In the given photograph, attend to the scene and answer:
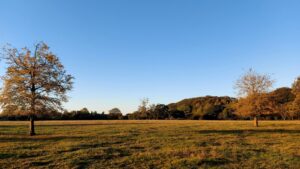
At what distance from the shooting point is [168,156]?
1431 cm

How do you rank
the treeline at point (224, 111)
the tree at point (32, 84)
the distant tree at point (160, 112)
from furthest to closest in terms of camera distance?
the distant tree at point (160, 112) < the treeline at point (224, 111) < the tree at point (32, 84)

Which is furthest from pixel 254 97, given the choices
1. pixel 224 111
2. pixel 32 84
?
pixel 224 111

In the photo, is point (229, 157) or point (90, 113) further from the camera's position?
point (90, 113)

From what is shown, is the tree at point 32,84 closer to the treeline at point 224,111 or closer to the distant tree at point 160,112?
the treeline at point 224,111

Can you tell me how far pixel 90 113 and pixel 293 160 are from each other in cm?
10783

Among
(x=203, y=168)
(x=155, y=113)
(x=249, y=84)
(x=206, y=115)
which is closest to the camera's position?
(x=203, y=168)

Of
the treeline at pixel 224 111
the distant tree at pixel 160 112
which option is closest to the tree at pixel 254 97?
the treeline at pixel 224 111

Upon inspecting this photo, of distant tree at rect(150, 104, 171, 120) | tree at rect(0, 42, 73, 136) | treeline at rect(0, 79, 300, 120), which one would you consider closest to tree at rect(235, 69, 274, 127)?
treeline at rect(0, 79, 300, 120)

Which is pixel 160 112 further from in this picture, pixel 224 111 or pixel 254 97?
pixel 254 97

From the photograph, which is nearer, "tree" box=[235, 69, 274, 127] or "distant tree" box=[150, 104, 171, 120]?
"tree" box=[235, 69, 274, 127]

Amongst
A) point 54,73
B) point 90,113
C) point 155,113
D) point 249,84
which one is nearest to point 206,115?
point 155,113

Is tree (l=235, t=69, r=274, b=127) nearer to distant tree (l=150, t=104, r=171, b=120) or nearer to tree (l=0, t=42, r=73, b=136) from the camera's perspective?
tree (l=0, t=42, r=73, b=136)

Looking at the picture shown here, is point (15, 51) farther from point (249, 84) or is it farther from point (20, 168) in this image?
point (249, 84)

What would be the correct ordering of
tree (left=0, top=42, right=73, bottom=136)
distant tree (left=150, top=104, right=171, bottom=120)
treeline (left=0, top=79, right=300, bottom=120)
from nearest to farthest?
tree (left=0, top=42, right=73, bottom=136), treeline (left=0, top=79, right=300, bottom=120), distant tree (left=150, top=104, right=171, bottom=120)
